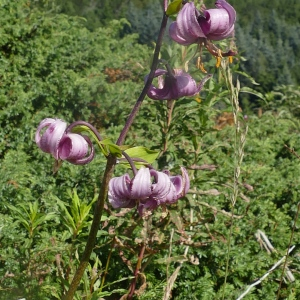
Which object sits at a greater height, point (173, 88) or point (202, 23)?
point (202, 23)

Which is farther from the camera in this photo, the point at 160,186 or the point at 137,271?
the point at 137,271

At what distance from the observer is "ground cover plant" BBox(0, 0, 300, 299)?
0.92 m

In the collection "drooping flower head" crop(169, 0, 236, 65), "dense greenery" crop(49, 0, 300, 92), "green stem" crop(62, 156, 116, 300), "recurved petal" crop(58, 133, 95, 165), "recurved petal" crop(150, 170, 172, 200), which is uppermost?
"drooping flower head" crop(169, 0, 236, 65)

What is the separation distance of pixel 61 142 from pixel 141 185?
0.49 feet

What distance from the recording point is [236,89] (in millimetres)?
909

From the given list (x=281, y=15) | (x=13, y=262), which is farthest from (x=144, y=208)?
(x=281, y=15)

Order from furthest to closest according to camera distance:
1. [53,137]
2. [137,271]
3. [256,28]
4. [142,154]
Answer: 1. [256,28]
2. [137,271]
3. [142,154]
4. [53,137]

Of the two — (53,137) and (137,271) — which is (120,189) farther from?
(137,271)

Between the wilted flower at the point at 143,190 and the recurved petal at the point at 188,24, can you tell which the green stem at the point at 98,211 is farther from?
the recurved petal at the point at 188,24

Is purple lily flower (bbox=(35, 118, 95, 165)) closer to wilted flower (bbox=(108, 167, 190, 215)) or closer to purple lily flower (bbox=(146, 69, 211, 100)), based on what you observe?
wilted flower (bbox=(108, 167, 190, 215))

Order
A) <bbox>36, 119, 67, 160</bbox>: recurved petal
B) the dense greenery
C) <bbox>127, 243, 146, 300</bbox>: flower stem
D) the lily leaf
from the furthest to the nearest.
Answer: the dense greenery < <bbox>127, 243, 146, 300</bbox>: flower stem < the lily leaf < <bbox>36, 119, 67, 160</bbox>: recurved petal

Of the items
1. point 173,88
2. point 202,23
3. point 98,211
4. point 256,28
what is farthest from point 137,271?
point 256,28

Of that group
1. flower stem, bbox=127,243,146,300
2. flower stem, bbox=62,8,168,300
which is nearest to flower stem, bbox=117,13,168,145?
flower stem, bbox=62,8,168,300

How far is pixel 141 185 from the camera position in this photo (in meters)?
0.88
